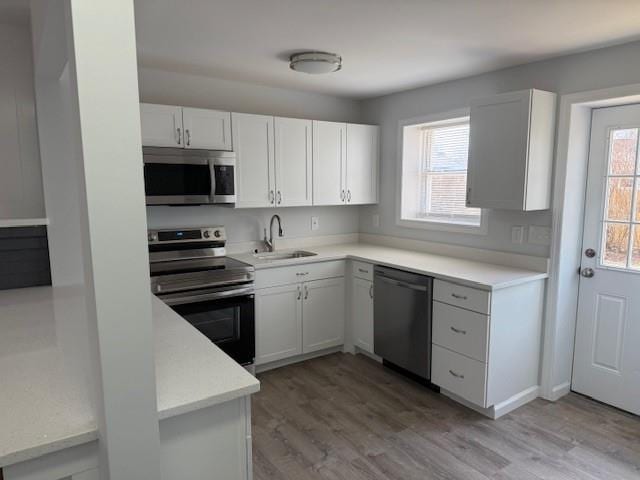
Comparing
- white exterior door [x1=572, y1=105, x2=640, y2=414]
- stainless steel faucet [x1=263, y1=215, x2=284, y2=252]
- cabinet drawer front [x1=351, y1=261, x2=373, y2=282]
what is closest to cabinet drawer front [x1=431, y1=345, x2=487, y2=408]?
cabinet drawer front [x1=351, y1=261, x2=373, y2=282]

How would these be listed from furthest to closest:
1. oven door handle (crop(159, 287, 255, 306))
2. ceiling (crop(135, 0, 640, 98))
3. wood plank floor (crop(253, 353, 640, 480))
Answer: oven door handle (crop(159, 287, 255, 306)), wood plank floor (crop(253, 353, 640, 480)), ceiling (crop(135, 0, 640, 98))

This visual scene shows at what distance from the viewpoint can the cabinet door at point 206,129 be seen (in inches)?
126

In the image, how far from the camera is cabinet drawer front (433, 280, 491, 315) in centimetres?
273

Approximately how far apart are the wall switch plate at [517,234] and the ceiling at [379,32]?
1196mm

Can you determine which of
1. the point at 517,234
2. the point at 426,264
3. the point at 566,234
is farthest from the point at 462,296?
the point at 566,234

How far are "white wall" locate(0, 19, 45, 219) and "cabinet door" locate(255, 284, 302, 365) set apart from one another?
168 centimetres

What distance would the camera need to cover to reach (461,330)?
9.50 ft

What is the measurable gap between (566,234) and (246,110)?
2.75m

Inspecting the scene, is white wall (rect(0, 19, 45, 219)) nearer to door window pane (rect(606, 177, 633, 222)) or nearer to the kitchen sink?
the kitchen sink

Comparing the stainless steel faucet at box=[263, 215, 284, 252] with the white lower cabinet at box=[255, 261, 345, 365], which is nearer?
the white lower cabinet at box=[255, 261, 345, 365]

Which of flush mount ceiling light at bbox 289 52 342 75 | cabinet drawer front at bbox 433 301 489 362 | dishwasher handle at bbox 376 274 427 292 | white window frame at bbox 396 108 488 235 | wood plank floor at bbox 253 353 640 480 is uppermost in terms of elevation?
flush mount ceiling light at bbox 289 52 342 75

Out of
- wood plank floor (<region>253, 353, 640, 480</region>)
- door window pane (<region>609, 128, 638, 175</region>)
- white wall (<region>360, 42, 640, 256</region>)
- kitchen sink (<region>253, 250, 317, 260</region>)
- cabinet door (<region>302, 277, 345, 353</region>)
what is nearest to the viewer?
wood plank floor (<region>253, 353, 640, 480</region>)

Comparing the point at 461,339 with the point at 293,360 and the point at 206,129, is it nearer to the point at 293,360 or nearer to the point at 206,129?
the point at 293,360

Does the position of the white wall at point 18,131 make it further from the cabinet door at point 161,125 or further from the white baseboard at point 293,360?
the white baseboard at point 293,360
